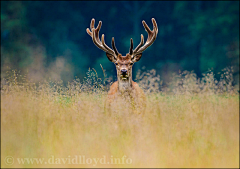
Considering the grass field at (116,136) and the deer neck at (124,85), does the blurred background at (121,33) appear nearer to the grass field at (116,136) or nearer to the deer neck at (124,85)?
the deer neck at (124,85)

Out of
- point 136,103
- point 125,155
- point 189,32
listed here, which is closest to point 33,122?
point 125,155

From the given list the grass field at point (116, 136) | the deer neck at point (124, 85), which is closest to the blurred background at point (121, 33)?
the deer neck at point (124, 85)

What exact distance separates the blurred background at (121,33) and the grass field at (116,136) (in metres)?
12.3

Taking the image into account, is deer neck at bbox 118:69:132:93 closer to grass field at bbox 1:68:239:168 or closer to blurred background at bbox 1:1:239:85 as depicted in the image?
grass field at bbox 1:68:239:168

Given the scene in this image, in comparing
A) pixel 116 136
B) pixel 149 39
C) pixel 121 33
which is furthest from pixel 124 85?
pixel 121 33

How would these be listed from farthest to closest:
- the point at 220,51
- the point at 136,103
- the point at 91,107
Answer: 1. the point at 220,51
2. the point at 136,103
3. the point at 91,107

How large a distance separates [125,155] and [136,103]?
2067mm

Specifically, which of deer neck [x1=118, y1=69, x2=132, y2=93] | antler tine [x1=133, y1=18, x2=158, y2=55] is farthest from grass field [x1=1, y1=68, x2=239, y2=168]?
antler tine [x1=133, y1=18, x2=158, y2=55]

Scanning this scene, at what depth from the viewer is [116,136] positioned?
3.41 meters

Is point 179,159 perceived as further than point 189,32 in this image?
No

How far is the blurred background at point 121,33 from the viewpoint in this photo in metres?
17.1

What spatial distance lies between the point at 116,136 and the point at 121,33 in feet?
53.6

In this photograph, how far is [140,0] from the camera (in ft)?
65.7

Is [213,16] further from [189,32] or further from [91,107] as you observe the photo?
[91,107]
